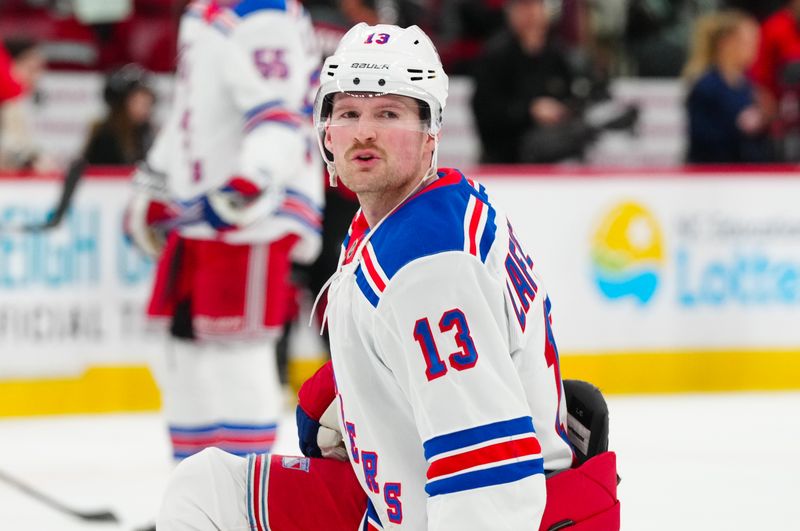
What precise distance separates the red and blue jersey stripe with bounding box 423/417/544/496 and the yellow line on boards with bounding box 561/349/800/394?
12.7ft

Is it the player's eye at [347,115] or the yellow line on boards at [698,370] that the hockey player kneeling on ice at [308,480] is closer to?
the player's eye at [347,115]

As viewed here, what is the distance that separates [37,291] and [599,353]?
2.09 metres

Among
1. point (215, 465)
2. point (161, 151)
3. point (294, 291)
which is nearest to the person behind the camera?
point (215, 465)

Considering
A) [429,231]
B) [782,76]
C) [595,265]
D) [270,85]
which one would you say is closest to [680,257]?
[595,265]

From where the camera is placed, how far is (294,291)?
17.6ft

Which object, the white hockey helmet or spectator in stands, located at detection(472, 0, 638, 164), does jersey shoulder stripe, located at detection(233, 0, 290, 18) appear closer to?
the white hockey helmet

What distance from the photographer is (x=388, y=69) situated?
5.86ft

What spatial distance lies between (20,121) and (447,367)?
4.40 meters

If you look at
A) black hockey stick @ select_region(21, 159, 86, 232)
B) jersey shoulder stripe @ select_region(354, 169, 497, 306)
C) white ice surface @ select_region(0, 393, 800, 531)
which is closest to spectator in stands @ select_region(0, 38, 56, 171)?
white ice surface @ select_region(0, 393, 800, 531)

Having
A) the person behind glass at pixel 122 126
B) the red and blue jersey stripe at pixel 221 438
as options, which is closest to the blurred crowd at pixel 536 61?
the person behind glass at pixel 122 126

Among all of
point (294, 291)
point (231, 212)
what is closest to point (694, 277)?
point (294, 291)

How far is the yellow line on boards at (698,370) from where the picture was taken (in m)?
5.48

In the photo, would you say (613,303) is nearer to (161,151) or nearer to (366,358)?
(161,151)

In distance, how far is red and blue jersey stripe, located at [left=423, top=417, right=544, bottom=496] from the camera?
63.8 inches
